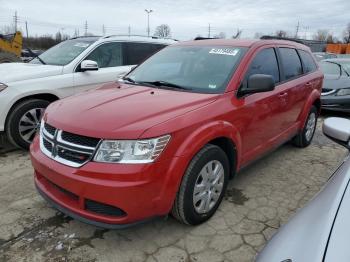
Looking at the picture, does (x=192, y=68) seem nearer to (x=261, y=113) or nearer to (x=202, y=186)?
(x=261, y=113)

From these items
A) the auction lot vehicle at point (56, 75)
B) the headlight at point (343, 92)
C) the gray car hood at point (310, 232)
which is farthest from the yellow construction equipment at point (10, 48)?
the gray car hood at point (310, 232)

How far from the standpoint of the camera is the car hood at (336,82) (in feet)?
26.1

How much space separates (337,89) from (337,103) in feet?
1.47

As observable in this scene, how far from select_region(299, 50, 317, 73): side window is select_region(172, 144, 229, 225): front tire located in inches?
105

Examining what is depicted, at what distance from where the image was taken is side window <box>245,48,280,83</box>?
3.64 metres

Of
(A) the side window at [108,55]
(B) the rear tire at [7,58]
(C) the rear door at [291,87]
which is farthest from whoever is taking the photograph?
(B) the rear tire at [7,58]

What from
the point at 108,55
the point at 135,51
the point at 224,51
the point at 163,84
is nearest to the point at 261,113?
the point at 224,51

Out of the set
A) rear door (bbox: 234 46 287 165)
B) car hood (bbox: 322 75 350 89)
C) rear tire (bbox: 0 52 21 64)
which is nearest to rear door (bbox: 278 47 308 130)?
rear door (bbox: 234 46 287 165)

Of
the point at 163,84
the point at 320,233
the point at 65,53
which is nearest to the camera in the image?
the point at 320,233

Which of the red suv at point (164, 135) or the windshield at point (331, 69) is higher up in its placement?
the windshield at point (331, 69)

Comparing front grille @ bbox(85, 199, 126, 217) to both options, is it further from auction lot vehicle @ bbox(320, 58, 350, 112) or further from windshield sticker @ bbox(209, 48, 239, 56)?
auction lot vehicle @ bbox(320, 58, 350, 112)

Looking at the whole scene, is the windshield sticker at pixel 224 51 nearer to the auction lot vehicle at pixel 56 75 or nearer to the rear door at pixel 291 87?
the rear door at pixel 291 87

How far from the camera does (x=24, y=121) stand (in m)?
4.83

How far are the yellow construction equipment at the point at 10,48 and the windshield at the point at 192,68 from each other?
36.5 ft
